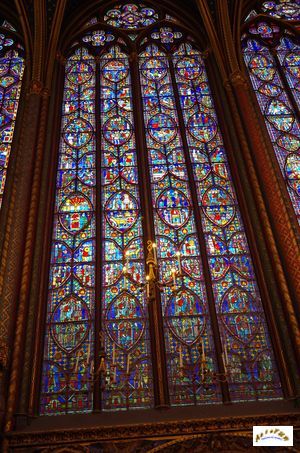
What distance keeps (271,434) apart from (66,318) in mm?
3762

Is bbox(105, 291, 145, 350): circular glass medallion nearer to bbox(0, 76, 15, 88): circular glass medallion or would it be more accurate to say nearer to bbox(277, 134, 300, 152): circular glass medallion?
bbox(277, 134, 300, 152): circular glass medallion

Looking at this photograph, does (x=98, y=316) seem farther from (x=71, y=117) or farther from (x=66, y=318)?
(x=71, y=117)

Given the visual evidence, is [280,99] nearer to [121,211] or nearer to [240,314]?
[121,211]

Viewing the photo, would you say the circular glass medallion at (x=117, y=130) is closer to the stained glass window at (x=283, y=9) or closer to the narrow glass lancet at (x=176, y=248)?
the narrow glass lancet at (x=176, y=248)

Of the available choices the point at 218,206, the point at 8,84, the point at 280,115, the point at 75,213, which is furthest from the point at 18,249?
the point at 280,115

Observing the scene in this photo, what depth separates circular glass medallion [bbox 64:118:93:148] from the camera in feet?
40.6

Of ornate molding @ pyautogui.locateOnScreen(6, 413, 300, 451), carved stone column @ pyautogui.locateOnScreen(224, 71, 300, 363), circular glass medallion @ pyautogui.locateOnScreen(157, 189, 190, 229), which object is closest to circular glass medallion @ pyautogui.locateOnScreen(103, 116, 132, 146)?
circular glass medallion @ pyautogui.locateOnScreen(157, 189, 190, 229)

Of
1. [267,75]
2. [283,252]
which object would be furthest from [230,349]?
[267,75]

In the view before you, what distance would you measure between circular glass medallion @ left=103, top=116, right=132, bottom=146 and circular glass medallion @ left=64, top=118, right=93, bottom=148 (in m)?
0.38

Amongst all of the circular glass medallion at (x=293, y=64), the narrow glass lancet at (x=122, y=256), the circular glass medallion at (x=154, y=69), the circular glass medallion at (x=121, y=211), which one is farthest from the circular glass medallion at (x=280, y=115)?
the circular glass medallion at (x=121, y=211)

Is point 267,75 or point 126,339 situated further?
point 267,75

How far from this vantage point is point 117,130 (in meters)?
12.6

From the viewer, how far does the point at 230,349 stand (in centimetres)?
924

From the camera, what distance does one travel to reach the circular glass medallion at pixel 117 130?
12.4 m
